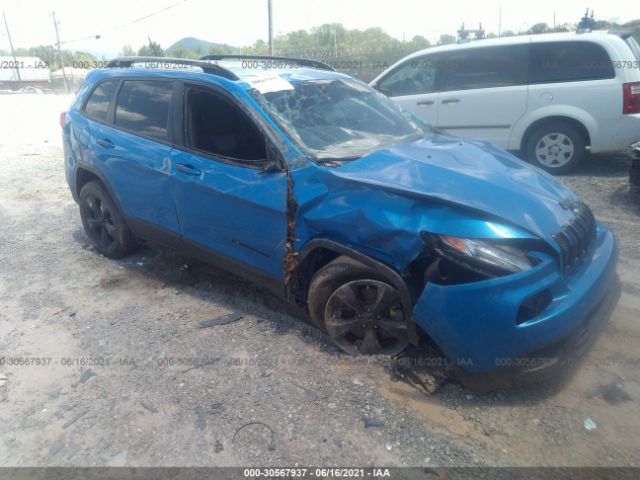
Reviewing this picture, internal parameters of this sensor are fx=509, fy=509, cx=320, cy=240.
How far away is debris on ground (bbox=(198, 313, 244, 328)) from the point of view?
3.66m

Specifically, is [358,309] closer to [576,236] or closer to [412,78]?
[576,236]

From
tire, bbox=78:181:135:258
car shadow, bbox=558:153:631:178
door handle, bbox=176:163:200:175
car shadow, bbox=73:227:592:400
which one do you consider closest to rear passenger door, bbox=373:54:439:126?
car shadow, bbox=558:153:631:178

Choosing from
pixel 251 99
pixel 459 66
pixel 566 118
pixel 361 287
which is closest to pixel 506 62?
pixel 459 66

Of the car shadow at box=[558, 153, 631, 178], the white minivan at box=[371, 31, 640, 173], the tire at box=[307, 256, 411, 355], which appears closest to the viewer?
the tire at box=[307, 256, 411, 355]

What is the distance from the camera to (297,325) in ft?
11.7

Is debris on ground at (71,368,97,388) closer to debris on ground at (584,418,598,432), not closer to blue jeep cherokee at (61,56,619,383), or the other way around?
blue jeep cherokee at (61,56,619,383)

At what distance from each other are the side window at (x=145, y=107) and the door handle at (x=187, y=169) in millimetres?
333

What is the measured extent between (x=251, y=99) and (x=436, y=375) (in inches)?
82.5

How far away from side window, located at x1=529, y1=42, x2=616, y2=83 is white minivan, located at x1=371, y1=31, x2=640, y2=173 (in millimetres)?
12

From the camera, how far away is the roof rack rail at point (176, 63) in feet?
11.8

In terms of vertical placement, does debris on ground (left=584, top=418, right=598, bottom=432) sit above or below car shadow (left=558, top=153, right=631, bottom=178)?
below

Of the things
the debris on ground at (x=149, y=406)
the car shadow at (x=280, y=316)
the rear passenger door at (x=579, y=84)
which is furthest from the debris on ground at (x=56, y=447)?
the rear passenger door at (x=579, y=84)

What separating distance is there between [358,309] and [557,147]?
16.6 ft

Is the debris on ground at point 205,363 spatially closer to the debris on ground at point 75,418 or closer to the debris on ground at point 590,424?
the debris on ground at point 75,418
